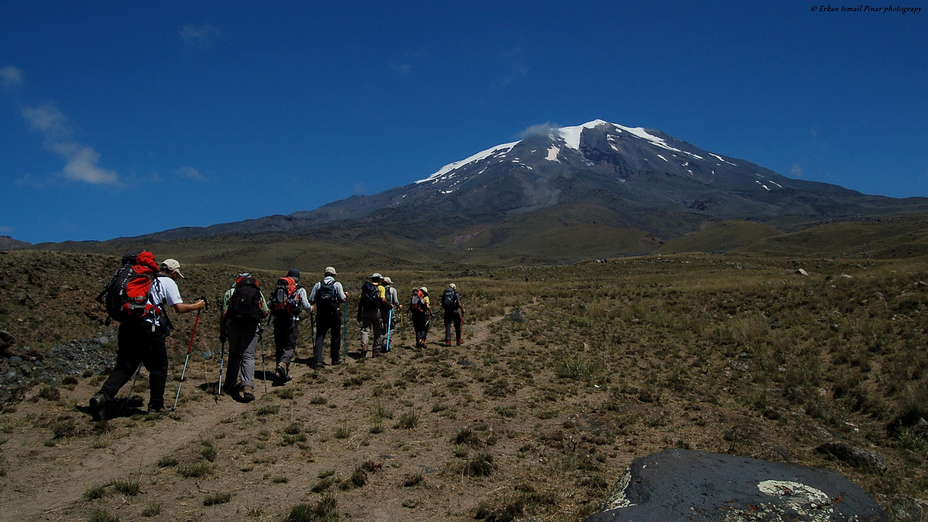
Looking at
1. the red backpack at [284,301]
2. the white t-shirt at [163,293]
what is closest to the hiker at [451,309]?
the red backpack at [284,301]

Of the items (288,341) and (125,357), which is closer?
(125,357)

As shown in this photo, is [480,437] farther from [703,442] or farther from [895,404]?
[895,404]

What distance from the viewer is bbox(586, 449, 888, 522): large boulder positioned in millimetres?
4266

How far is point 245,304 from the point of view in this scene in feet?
27.7

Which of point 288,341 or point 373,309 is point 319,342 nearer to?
point 288,341

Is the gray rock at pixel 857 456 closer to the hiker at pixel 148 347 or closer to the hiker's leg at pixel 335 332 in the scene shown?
the hiker's leg at pixel 335 332

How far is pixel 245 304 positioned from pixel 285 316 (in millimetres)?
1384

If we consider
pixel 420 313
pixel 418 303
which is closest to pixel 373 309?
pixel 418 303

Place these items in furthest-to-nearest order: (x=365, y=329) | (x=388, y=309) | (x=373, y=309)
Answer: (x=388, y=309), (x=365, y=329), (x=373, y=309)

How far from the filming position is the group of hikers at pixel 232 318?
6793 mm

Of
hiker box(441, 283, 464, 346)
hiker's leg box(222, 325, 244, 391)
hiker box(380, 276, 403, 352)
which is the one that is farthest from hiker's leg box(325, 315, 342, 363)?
hiker box(441, 283, 464, 346)

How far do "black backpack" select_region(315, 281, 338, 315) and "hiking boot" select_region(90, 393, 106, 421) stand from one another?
4.56 metres

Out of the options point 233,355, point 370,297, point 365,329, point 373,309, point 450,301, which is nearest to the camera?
point 233,355

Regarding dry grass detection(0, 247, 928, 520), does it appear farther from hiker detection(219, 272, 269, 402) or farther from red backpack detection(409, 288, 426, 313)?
red backpack detection(409, 288, 426, 313)
